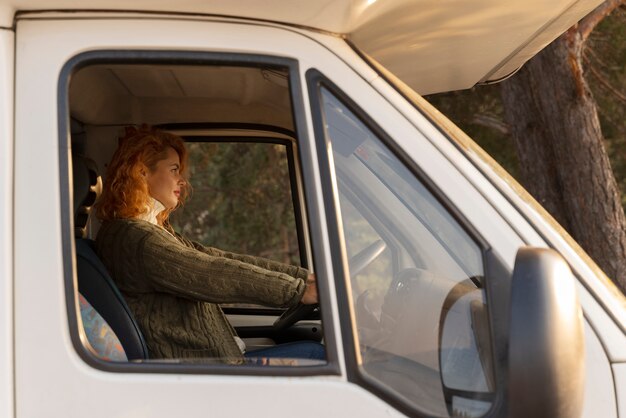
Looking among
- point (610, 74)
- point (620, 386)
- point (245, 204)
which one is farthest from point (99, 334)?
point (245, 204)

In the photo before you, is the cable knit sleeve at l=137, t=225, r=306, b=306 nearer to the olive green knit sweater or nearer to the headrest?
the olive green knit sweater

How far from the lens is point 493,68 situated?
2.90m

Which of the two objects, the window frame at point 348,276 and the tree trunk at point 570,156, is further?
the tree trunk at point 570,156

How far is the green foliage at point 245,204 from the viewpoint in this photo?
1172 centimetres

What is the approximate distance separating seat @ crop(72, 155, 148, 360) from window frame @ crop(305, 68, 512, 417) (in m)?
0.77

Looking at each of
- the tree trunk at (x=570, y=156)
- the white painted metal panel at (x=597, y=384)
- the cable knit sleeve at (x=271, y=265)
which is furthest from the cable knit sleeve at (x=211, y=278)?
the tree trunk at (x=570, y=156)

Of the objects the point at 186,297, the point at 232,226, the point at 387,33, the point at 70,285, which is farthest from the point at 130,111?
the point at 232,226

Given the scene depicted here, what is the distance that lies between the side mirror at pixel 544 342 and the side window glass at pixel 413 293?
210 millimetres

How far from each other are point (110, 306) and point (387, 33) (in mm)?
988

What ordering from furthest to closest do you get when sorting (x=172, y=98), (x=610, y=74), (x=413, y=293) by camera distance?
(x=610, y=74)
(x=172, y=98)
(x=413, y=293)

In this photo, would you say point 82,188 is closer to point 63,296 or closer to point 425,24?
point 63,296

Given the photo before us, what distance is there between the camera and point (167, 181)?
10.2 ft

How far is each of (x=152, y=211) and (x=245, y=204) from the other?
9.18m

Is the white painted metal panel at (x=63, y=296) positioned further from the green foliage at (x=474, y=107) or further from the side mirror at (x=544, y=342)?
the green foliage at (x=474, y=107)
